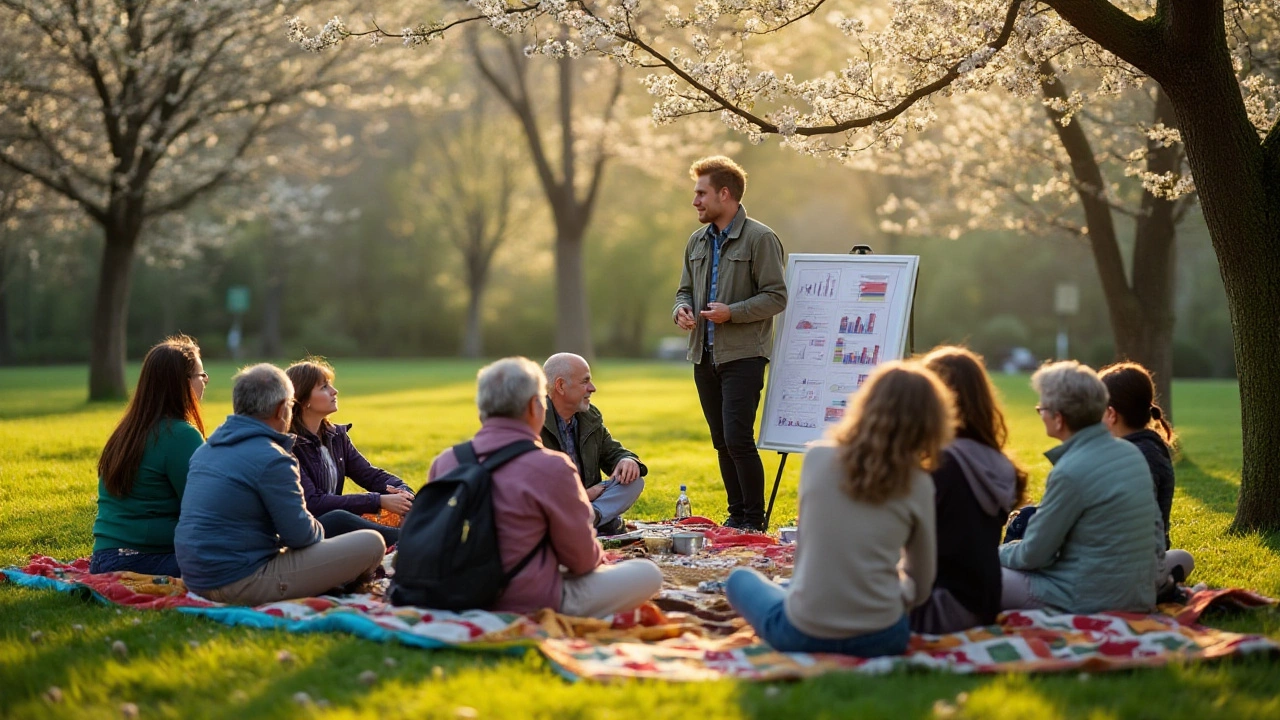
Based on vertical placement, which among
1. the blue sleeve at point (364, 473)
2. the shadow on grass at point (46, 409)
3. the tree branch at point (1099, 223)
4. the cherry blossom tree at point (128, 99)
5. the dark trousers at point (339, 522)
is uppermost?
the cherry blossom tree at point (128, 99)

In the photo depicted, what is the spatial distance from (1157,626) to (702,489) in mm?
6328

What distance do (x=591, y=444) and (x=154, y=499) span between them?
271 cm

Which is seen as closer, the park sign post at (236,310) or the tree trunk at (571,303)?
the tree trunk at (571,303)

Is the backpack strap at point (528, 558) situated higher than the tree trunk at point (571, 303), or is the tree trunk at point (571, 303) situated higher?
the tree trunk at point (571, 303)

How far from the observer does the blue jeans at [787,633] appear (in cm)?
471

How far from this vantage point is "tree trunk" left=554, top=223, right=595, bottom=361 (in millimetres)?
29219

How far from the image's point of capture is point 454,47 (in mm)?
26656

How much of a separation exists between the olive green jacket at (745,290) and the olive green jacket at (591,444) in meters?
0.75

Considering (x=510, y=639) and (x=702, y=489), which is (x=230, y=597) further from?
(x=702, y=489)

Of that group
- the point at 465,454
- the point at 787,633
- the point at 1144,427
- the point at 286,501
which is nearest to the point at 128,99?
the point at 286,501

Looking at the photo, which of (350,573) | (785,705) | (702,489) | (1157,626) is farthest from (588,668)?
(702,489)

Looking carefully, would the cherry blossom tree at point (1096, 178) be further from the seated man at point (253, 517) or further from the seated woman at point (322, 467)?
the seated man at point (253, 517)

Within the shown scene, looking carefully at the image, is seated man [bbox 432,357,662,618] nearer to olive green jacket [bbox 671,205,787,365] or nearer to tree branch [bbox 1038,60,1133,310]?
olive green jacket [bbox 671,205,787,365]

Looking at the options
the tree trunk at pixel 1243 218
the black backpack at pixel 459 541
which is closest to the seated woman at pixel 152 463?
the black backpack at pixel 459 541
